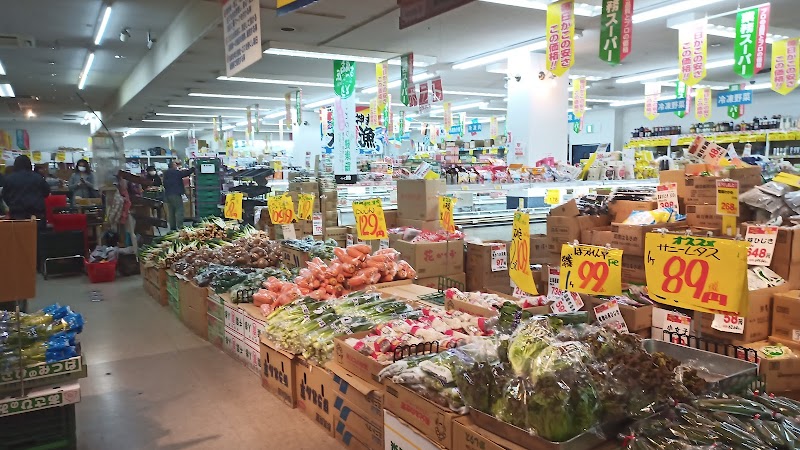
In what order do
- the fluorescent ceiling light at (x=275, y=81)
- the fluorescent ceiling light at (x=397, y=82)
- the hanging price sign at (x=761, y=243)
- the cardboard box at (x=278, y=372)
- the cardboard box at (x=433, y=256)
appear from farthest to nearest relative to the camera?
the fluorescent ceiling light at (x=275, y=81) → the fluorescent ceiling light at (x=397, y=82) → the cardboard box at (x=433, y=256) → the cardboard box at (x=278, y=372) → the hanging price sign at (x=761, y=243)

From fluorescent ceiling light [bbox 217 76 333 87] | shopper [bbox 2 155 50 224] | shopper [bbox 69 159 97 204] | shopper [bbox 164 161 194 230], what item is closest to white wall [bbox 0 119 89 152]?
fluorescent ceiling light [bbox 217 76 333 87]

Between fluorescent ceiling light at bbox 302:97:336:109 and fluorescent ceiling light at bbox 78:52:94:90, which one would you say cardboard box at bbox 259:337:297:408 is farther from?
fluorescent ceiling light at bbox 302:97:336:109

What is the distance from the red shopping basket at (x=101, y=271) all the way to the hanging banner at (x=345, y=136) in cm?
602

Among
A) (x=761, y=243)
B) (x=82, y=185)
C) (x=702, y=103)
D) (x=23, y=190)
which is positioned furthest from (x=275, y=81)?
(x=761, y=243)

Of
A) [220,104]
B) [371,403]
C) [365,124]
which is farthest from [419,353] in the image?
[220,104]

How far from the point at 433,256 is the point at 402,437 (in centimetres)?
258

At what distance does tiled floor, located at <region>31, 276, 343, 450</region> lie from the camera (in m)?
3.46

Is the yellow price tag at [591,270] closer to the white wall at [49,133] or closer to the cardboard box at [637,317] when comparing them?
the cardboard box at [637,317]

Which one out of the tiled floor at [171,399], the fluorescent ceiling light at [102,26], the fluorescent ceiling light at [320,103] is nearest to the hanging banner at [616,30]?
the tiled floor at [171,399]

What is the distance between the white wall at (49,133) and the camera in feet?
94.3

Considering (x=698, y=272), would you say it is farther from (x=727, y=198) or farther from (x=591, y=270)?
(x=727, y=198)

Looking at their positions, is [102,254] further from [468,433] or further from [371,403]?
[468,433]

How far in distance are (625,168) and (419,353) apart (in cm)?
662

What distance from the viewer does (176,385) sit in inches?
173
